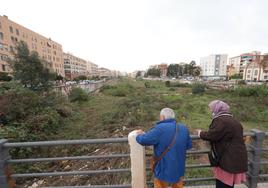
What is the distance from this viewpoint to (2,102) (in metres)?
8.20

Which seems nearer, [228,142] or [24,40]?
[228,142]

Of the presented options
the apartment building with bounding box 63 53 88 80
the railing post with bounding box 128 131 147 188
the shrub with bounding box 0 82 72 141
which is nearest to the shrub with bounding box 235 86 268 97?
the shrub with bounding box 0 82 72 141

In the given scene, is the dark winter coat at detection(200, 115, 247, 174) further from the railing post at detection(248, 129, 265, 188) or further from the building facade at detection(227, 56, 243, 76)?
the building facade at detection(227, 56, 243, 76)

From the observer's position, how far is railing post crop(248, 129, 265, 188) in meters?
2.33

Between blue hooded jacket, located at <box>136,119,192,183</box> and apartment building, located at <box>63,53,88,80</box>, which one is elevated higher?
apartment building, located at <box>63,53,88,80</box>

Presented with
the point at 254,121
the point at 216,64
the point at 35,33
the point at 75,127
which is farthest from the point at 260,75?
the point at 35,33

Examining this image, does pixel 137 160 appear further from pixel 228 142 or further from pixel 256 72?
pixel 256 72

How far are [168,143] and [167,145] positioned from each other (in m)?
0.03

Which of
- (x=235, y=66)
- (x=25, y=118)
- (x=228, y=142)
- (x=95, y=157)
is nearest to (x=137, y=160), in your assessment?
(x=95, y=157)

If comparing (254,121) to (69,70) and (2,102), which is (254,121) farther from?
(69,70)

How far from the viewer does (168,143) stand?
184 cm

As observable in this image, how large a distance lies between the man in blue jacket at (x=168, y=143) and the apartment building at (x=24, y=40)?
887 inches

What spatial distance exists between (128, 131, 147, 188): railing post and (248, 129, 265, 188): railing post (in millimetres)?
1702

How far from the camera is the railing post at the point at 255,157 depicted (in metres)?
2.33
